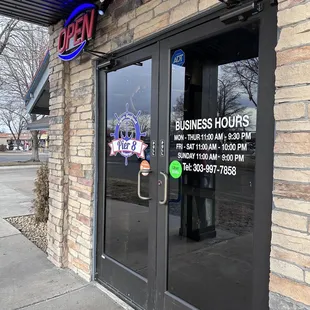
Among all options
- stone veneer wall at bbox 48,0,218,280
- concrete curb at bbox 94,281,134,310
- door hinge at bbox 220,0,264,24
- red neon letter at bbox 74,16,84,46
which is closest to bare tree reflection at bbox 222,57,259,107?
door hinge at bbox 220,0,264,24

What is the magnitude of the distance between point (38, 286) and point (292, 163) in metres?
2.87

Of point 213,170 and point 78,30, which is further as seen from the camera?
point 78,30

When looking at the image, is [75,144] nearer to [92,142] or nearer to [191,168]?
[92,142]

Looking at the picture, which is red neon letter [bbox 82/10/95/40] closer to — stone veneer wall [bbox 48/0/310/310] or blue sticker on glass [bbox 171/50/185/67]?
stone veneer wall [bbox 48/0/310/310]

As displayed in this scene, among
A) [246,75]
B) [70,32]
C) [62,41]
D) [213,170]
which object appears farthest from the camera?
[62,41]

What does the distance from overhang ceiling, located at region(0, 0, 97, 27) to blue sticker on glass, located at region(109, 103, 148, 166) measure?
49.4 inches

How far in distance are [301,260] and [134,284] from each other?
171cm

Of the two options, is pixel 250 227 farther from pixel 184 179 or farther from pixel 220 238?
pixel 184 179

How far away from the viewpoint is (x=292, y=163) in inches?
61.9

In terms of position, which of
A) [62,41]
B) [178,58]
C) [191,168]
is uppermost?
[62,41]

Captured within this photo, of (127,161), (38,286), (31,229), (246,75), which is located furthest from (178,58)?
(31,229)

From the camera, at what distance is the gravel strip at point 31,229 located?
4699 mm

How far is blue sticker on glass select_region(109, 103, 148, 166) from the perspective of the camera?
2.78m

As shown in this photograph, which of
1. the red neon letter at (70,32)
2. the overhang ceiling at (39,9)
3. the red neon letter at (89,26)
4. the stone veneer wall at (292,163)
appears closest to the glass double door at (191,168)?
the stone veneer wall at (292,163)
